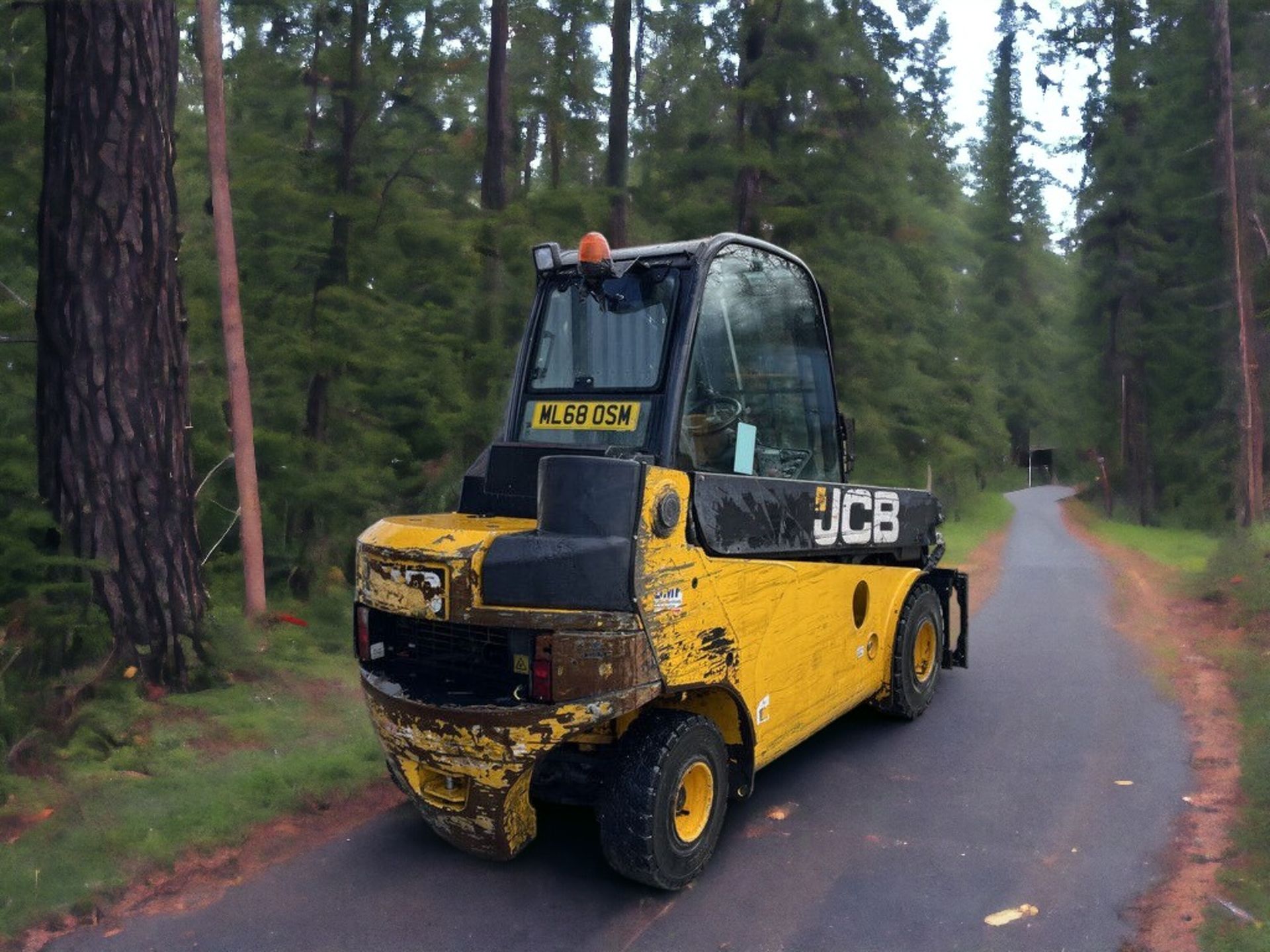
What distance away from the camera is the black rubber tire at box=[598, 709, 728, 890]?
4.54m

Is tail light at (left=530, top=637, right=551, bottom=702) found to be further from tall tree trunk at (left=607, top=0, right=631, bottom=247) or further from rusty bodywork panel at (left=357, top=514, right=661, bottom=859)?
tall tree trunk at (left=607, top=0, right=631, bottom=247)

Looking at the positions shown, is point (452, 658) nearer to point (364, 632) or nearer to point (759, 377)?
point (364, 632)

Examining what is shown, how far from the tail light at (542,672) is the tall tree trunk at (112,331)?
3.88 m

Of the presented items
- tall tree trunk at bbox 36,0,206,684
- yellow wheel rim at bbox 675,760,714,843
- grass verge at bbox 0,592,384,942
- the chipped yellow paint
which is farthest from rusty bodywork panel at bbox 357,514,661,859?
tall tree trunk at bbox 36,0,206,684

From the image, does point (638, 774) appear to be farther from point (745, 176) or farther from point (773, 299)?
point (745, 176)

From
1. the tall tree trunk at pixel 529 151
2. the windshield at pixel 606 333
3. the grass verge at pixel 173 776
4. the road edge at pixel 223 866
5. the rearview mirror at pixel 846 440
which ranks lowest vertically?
the road edge at pixel 223 866

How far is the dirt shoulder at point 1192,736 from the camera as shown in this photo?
4.55 metres

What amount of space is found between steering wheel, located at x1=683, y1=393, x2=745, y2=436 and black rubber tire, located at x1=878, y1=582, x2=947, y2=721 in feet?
9.38

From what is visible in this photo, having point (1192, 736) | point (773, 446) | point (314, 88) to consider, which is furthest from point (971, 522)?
point (773, 446)

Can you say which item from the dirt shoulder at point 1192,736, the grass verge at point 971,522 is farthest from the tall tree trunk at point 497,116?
the dirt shoulder at point 1192,736

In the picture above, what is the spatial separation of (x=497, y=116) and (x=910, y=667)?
11.5 metres

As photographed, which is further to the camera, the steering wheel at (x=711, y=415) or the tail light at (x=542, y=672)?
the steering wheel at (x=711, y=415)

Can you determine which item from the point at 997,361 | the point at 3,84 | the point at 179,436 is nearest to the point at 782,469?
the point at 179,436

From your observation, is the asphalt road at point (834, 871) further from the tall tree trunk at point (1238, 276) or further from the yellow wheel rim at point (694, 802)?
the tall tree trunk at point (1238, 276)
